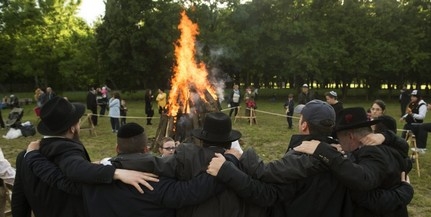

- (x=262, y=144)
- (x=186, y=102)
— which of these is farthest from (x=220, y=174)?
(x=262, y=144)

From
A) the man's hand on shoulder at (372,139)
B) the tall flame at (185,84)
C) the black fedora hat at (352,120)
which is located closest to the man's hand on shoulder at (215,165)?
the black fedora hat at (352,120)

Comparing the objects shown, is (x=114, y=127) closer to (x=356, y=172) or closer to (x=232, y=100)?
(x=232, y=100)

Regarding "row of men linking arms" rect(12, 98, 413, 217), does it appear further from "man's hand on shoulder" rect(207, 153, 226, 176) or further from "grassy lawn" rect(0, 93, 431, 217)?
"grassy lawn" rect(0, 93, 431, 217)

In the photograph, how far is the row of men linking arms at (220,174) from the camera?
8.87ft

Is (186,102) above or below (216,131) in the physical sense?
below

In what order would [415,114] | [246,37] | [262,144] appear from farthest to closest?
1. [246,37]
2. [262,144]
3. [415,114]

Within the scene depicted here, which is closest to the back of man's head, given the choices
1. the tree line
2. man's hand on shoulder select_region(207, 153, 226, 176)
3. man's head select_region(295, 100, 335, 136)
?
man's head select_region(295, 100, 335, 136)

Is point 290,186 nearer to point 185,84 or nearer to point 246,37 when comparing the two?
point 185,84

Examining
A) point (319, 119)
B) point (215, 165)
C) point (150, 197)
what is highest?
point (319, 119)

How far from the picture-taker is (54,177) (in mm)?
2916

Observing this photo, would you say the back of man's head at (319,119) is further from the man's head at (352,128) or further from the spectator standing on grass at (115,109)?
the spectator standing on grass at (115,109)

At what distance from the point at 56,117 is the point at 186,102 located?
8.85 meters

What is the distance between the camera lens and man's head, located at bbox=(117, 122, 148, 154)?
2.88m

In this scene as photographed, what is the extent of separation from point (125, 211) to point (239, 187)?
85 centimetres
